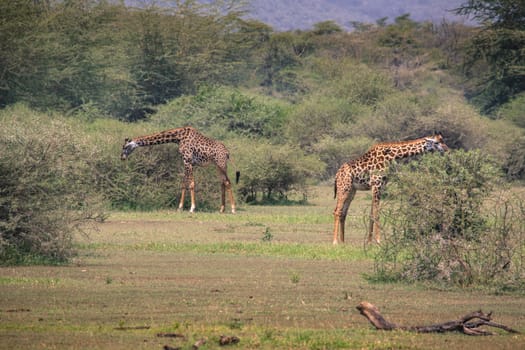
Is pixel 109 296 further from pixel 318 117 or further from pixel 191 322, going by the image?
pixel 318 117

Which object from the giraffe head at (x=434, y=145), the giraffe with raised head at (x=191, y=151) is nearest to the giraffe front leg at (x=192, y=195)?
the giraffe with raised head at (x=191, y=151)

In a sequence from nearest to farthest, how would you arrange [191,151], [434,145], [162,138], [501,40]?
[434,145] → [162,138] → [191,151] → [501,40]

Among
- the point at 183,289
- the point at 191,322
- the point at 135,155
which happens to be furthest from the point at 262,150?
the point at 191,322

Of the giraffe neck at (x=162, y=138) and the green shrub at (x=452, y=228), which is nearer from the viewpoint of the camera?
the green shrub at (x=452, y=228)

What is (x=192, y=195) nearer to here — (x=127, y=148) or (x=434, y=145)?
(x=127, y=148)

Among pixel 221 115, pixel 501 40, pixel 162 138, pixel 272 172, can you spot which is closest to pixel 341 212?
pixel 162 138

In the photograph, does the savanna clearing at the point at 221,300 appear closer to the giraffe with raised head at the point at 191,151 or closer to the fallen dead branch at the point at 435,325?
the fallen dead branch at the point at 435,325

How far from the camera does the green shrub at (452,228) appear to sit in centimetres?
1295

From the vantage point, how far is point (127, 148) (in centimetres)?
2519

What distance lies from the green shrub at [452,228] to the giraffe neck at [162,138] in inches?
465

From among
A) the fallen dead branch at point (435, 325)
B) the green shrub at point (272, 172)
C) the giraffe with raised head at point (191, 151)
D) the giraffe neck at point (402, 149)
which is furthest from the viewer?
the green shrub at point (272, 172)

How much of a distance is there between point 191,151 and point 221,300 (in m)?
14.4

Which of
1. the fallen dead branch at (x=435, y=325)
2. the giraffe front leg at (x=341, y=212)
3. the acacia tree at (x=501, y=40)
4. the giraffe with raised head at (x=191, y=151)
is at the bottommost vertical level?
the fallen dead branch at (x=435, y=325)

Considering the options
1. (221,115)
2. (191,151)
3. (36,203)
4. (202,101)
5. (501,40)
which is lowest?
(36,203)
